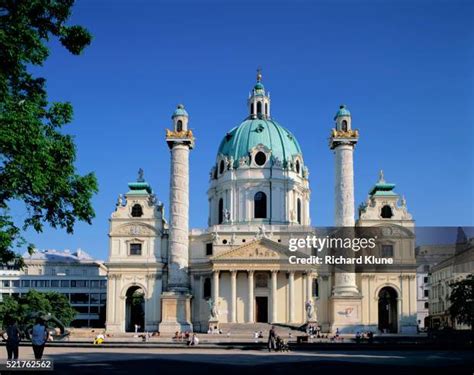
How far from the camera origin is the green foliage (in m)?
77.2

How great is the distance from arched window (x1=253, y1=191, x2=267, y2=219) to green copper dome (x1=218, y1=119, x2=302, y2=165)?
503cm

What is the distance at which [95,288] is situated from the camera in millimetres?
107188

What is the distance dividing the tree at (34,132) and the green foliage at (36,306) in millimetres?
54255

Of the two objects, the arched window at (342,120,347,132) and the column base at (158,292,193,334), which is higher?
the arched window at (342,120,347,132)

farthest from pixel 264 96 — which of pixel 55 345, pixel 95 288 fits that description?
pixel 55 345

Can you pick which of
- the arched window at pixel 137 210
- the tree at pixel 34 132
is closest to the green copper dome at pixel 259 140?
the arched window at pixel 137 210

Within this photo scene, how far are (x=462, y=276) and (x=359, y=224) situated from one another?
1726 cm

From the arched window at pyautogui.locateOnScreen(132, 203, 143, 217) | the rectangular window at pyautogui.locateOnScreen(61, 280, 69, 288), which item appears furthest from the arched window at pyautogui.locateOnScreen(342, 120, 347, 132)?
the rectangular window at pyautogui.locateOnScreen(61, 280, 69, 288)

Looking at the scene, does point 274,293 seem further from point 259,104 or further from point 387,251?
point 259,104

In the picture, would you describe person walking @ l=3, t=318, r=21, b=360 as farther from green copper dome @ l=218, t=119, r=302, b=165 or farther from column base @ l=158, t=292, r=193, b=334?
green copper dome @ l=218, t=119, r=302, b=165

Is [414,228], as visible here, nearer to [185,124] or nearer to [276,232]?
[276,232]

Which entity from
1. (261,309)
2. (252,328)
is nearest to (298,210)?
(261,309)

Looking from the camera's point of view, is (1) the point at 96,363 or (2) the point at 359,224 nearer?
(1) the point at 96,363

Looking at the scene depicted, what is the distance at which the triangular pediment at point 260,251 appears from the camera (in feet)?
239
